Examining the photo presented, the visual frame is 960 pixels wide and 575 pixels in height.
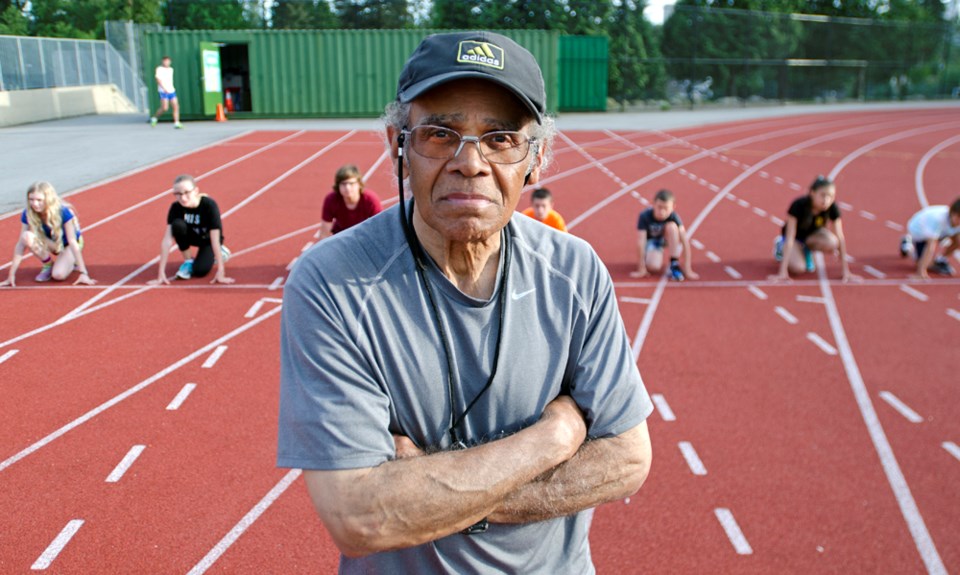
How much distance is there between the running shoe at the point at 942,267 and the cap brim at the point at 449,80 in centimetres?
1044

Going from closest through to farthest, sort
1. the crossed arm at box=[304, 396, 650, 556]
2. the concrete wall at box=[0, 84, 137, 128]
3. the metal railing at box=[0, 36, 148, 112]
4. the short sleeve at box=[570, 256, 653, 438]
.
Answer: the crossed arm at box=[304, 396, 650, 556] < the short sleeve at box=[570, 256, 653, 438] < the concrete wall at box=[0, 84, 137, 128] < the metal railing at box=[0, 36, 148, 112]

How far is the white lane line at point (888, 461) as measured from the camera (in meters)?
4.45

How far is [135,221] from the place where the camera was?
11453 mm

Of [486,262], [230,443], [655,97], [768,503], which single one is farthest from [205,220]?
[655,97]

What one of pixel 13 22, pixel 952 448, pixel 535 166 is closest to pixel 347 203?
pixel 952 448

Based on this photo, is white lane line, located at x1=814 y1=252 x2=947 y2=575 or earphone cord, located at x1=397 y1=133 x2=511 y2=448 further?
white lane line, located at x1=814 y1=252 x2=947 y2=575

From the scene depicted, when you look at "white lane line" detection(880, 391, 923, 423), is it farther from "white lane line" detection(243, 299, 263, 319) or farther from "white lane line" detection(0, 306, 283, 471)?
"white lane line" detection(243, 299, 263, 319)

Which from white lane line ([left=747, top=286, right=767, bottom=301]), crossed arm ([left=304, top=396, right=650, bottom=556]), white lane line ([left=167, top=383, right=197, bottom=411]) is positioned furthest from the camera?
white lane line ([left=747, top=286, right=767, bottom=301])

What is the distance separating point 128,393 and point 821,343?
628 cm

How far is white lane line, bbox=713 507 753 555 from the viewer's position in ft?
14.5

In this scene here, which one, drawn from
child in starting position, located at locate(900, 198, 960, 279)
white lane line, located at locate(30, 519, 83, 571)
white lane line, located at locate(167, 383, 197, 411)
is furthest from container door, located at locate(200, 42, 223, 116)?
white lane line, located at locate(30, 519, 83, 571)

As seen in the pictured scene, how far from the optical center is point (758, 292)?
9398 millimetres

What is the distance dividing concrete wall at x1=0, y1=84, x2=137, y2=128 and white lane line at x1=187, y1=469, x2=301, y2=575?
12135 mm

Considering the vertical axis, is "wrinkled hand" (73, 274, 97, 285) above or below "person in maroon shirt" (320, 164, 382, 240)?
below
